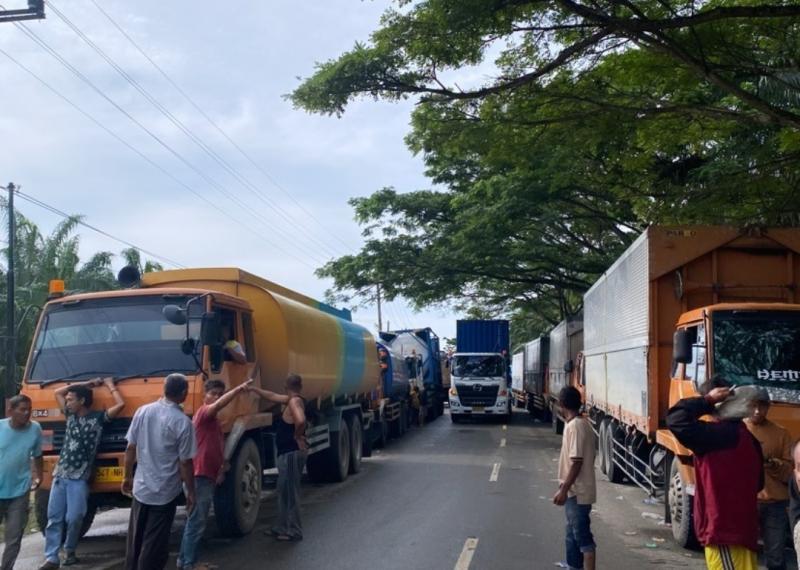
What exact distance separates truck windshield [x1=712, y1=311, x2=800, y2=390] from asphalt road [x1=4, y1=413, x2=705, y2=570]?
1.98 meters

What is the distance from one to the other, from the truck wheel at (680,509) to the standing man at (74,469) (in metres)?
5.96

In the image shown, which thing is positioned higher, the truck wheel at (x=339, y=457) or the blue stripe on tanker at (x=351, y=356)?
the blue stripe on tanker at (x=351, y=356)

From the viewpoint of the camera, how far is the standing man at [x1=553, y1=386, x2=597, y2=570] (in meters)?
7.00

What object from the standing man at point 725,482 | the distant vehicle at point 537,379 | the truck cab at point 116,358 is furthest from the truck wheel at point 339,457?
the distant vehicle at point 537,379

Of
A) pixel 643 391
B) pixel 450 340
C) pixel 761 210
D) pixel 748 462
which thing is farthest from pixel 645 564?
pixel 450 340

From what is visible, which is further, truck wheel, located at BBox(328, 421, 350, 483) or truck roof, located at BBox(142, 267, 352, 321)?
truck wheel, located at BBox(328, 421, 350, 483)

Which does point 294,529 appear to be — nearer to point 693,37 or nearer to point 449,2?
point 449,2

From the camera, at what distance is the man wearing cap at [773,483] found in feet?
22.6

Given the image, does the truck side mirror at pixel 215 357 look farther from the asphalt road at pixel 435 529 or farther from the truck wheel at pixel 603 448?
the truck wheel at pixel 603 448

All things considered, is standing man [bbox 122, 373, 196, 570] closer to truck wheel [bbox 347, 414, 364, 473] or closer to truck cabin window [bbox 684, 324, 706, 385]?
truck cabin window [bbox 684, 324, 706, 385]

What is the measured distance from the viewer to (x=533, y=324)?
2554 inches

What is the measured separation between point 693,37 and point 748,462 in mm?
6158

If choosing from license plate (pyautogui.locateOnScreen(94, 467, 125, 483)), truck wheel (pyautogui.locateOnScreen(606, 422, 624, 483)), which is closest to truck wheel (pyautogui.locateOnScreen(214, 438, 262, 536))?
license plate (pyautogui.locateOnScreen(94, 467, 125, 483))

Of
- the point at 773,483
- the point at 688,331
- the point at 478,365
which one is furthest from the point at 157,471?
the point at 478,365
